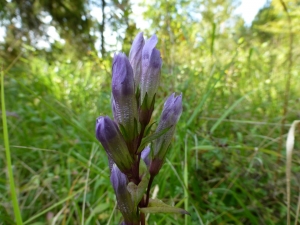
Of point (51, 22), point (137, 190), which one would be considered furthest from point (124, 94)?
point (51, 22)

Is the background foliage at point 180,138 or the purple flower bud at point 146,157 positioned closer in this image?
the purple flower bud at point 146,157

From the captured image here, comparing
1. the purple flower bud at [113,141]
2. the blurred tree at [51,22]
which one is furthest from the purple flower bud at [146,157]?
the blurred tree at [51,22]

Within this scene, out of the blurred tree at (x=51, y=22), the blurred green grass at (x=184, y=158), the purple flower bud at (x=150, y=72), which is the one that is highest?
the blurred tree at (x=51, y=22)

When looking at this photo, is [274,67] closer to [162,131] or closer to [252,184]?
[252,184]

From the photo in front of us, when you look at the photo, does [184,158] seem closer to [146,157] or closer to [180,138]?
[180,138]

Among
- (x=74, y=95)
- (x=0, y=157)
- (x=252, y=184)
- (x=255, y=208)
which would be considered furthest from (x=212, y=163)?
(x=74, y=95)

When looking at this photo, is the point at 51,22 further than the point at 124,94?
Yes

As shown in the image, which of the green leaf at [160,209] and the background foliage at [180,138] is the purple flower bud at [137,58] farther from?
the green leaf at [160,209]
